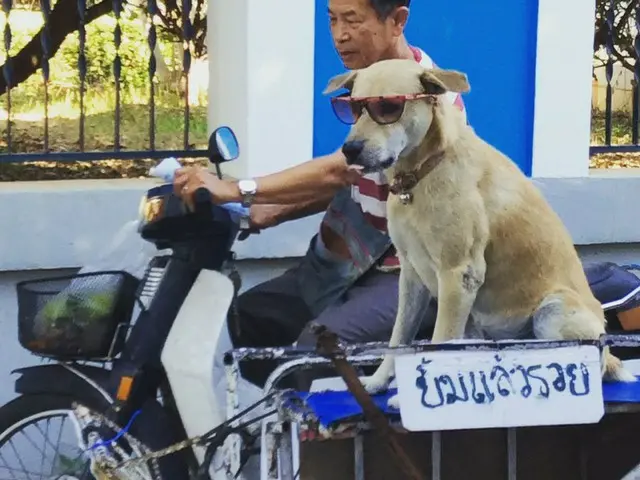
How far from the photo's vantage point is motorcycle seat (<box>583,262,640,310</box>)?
3.14m

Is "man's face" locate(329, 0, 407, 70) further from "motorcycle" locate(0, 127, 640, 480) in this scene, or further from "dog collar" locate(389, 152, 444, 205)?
"dog collar" locate(389, 152, 444, 205)

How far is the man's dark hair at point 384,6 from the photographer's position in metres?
2.99

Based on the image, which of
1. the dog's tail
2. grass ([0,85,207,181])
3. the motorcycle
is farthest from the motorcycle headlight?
grass ([0,85,207,181])

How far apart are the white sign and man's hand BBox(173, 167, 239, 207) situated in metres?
0.72

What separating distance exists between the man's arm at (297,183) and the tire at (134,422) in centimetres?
62

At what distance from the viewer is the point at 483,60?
4.79 meters

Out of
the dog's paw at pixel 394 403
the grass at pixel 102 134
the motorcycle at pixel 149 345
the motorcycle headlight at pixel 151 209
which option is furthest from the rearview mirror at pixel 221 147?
the grass at pixel 102 134

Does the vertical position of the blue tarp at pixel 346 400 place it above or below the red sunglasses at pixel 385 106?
below

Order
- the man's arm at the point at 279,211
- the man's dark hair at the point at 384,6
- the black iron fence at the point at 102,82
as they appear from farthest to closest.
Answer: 1. the black iron fence at the point at 102,82
2. the man's arm at the point at 279,211
3. the man's dark hair at the point at 384,6

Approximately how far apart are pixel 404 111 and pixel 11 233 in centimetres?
236

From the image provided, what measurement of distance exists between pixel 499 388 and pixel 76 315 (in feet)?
3.69

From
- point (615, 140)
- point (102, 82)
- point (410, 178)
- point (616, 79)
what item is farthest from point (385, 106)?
point (616, 79)

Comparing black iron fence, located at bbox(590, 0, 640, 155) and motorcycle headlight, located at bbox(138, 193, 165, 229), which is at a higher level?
black iron fence, located at bbox(590, 0, 640, 155)

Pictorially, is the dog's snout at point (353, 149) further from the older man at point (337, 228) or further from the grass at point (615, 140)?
the grass at point (615, 140)
